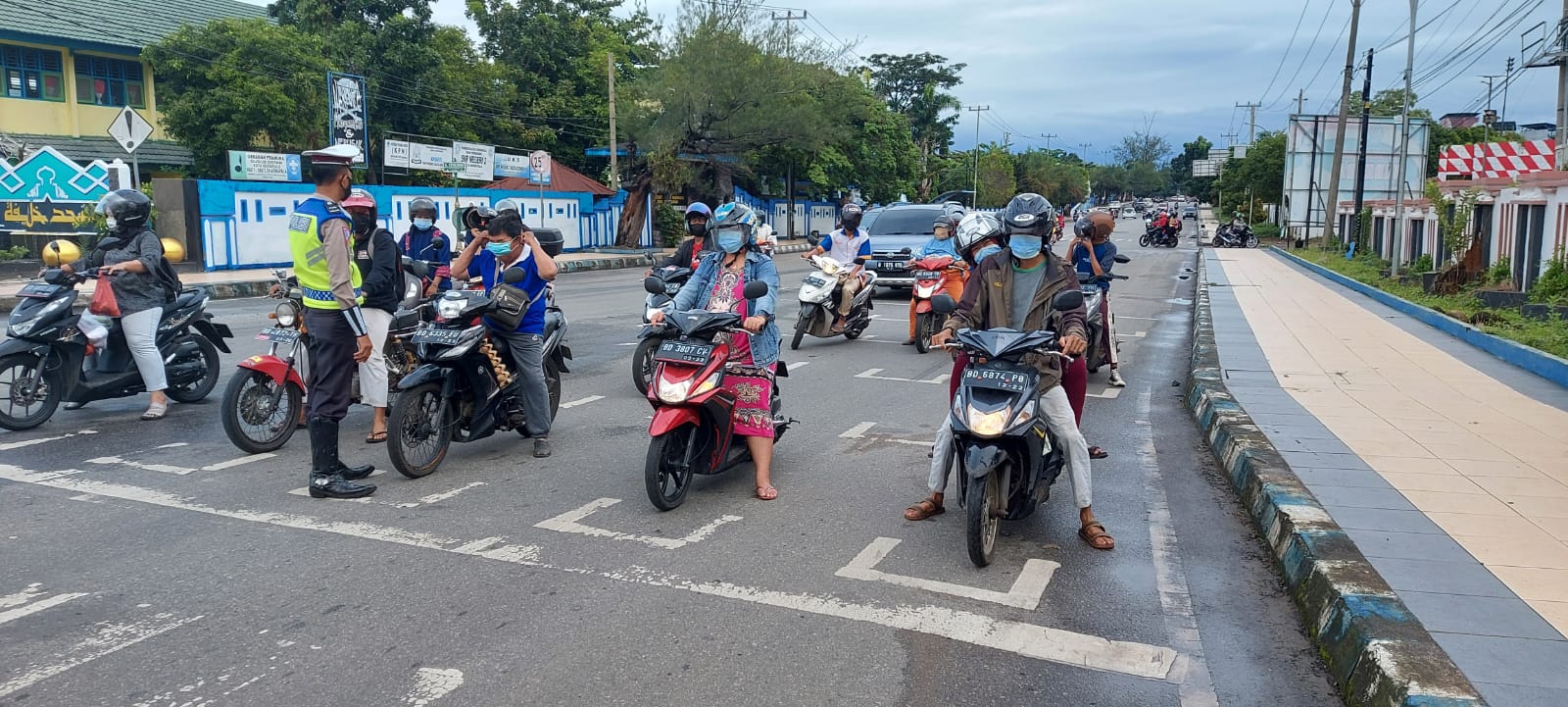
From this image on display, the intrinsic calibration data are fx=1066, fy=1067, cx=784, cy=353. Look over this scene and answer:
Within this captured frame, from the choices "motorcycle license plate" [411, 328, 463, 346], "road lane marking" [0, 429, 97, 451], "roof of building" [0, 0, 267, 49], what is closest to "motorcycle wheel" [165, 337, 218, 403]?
"road lane marking" [0, 429, 97, 451]

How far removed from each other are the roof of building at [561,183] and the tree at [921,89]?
1552 inches

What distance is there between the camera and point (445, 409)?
6.52m

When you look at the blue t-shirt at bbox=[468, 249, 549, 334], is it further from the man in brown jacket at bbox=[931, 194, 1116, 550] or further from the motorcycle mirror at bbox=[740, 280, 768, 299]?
the man in brown jacket at bbox=[931, 194, 1116, 550]

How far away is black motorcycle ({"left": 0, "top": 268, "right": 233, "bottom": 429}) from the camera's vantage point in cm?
728

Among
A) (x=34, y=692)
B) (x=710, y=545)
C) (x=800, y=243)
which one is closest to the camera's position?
(x=34, y=692)

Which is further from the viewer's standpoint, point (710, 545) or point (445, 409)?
point (445, 409)

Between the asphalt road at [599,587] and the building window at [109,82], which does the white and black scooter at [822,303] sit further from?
the building window at [109,82]

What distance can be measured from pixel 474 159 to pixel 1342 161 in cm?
2899

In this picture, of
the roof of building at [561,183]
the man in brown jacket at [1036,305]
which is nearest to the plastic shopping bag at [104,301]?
the man in brown jacket at [1036,305]

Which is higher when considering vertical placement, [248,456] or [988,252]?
[988,252]

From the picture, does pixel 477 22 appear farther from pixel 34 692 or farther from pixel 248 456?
pixel 34 692

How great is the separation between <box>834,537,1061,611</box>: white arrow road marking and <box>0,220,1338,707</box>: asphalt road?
0.07 ft

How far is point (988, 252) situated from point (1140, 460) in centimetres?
237

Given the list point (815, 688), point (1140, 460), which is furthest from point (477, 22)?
point (815, 688)
